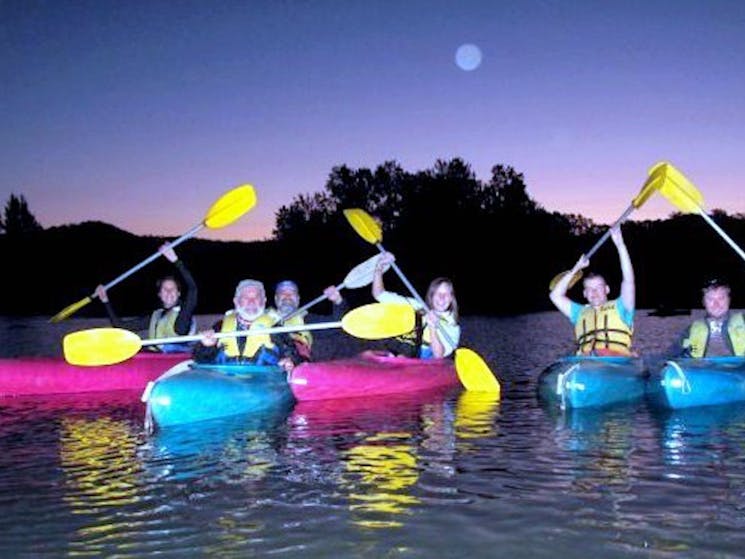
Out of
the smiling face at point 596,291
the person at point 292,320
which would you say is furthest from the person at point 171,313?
the smiling face at point 596,291

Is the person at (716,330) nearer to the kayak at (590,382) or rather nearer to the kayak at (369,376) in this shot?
the kayak at (590,382)

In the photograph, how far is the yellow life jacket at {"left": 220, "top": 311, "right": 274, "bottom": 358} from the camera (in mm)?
7027

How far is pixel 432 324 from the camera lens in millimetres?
8383

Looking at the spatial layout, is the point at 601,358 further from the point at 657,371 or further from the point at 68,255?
the point at 68,255

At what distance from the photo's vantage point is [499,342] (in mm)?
16391

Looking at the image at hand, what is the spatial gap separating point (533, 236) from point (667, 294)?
12655mm

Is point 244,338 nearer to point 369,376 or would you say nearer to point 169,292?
point 369,376

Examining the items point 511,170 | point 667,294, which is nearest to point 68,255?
point 511,170

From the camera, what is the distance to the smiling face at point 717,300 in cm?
715

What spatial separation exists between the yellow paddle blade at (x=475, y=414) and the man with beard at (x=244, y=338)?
1759 millimetres

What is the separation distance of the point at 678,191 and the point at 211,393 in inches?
194

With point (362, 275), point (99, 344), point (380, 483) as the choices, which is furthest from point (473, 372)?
point (380, 483)

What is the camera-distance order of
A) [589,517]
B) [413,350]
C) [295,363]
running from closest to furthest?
[589,517] → [295,363] → [413,350]

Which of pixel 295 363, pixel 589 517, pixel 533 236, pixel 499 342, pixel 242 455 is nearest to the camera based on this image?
pixel 589 517
